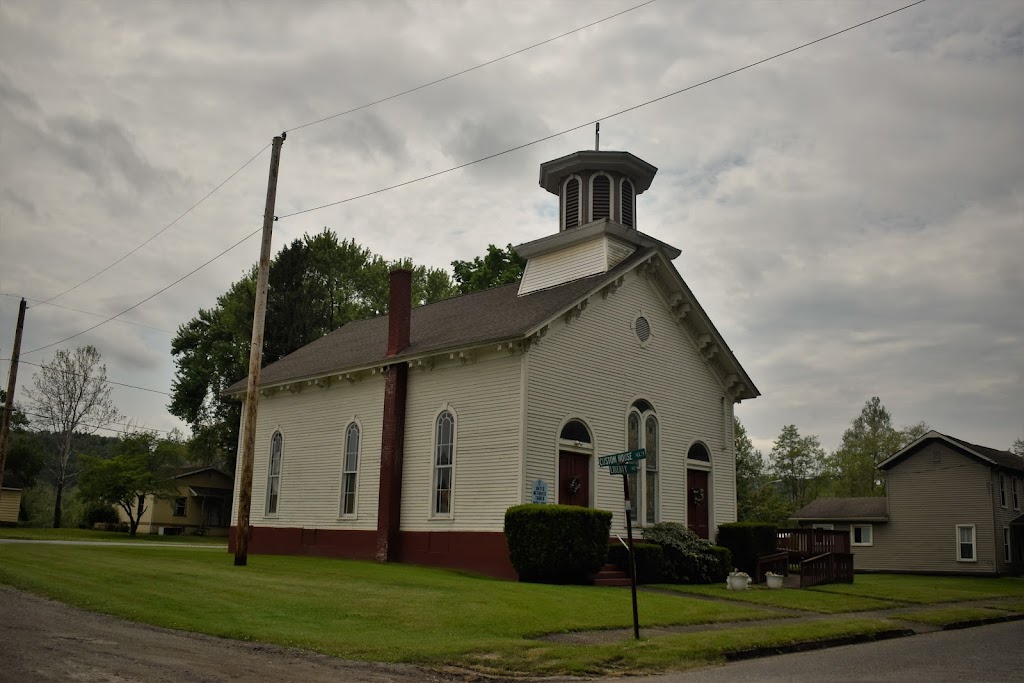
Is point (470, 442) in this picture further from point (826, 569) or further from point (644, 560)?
point (826, 569)

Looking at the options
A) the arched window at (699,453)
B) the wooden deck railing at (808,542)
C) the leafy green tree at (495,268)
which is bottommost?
the wooden deck railing at (808,542)

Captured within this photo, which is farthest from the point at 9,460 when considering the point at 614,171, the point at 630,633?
the point at 630,633

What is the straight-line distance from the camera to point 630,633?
47.7ft

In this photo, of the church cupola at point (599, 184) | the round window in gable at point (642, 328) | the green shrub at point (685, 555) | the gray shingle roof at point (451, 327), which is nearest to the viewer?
the green shrub at point (685, 555)

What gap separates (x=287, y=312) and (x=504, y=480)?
3221 cm

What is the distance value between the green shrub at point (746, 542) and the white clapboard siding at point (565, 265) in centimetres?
912

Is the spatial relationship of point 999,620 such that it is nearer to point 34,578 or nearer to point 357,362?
point 357,362

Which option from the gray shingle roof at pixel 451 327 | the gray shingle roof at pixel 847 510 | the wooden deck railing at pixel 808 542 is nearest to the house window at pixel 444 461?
the gray shingle roof at pixel 451 327

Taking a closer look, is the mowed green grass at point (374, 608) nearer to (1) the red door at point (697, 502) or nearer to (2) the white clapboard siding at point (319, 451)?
(2) the white clapboard siding at point (319, 451)

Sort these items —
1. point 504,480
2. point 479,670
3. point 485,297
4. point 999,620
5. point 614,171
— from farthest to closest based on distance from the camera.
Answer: point 485,297
point 614,171
point 504,480
point 999,620
point 479,670

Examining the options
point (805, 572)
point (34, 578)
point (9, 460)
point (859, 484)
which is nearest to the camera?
point (34, 578)

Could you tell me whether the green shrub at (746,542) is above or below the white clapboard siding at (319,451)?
below

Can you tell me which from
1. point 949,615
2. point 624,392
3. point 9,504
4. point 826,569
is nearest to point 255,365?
point 624,392

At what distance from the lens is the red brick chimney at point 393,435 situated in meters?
25.8
